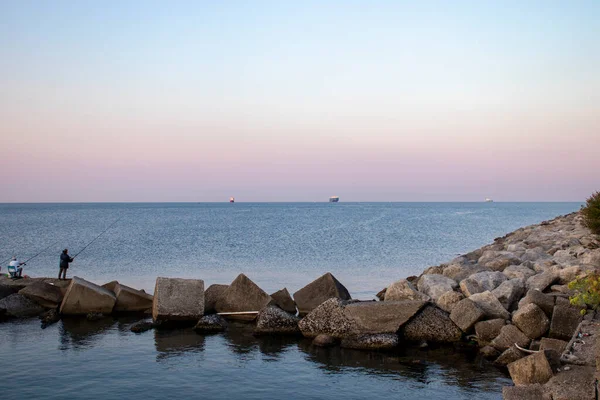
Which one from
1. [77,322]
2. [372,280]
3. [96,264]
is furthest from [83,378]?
[96,264]

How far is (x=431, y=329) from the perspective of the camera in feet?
49.8

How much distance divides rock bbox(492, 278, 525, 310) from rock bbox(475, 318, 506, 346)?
58.3 inches

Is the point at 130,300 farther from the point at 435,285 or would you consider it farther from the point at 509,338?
the point at 509,338

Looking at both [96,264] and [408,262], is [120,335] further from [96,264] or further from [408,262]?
[408,262]

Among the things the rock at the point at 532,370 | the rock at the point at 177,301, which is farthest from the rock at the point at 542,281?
the rock at the point at 177,301

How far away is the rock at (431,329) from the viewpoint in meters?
15.1

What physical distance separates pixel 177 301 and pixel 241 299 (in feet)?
6.89

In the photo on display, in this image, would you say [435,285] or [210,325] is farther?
[435,285]

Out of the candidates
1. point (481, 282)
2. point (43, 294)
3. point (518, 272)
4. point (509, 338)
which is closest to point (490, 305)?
point (509, 338)

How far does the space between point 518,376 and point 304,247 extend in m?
34.7

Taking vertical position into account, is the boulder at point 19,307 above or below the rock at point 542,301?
below

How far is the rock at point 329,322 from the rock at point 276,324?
0.33m

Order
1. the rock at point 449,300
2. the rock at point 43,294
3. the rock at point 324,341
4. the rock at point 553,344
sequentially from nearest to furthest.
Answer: the rock at point 553,344
the rock at point 324,341
the rock at point 449,300
the rock at point 43,294

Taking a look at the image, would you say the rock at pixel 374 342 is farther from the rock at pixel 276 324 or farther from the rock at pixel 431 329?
the rock at pixel 276 324
